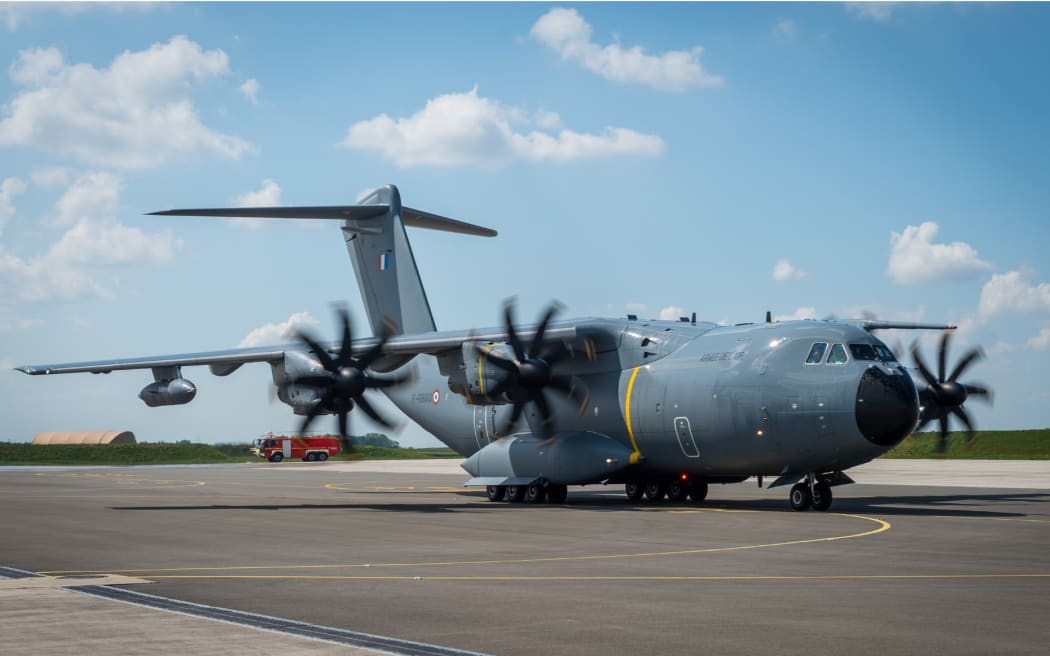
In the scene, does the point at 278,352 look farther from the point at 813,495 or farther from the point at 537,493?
the point at 813,495

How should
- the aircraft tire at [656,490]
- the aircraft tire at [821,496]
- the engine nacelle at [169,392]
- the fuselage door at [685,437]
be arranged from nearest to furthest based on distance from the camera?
the aircraft tire at [821,496], the fuselage door at [685,437], the aircraft tire at [656,490], the engine nacelle at [169,392]

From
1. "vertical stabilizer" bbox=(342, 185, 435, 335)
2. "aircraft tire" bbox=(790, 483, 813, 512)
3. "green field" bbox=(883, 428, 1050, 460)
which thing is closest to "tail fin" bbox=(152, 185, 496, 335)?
"vertical stabilizer" bbox=(342, 185, 435, 335)

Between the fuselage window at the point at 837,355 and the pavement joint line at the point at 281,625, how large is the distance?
15751 mm

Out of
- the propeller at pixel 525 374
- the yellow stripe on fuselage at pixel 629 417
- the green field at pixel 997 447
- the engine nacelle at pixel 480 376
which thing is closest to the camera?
the propeller at pixel 525 374

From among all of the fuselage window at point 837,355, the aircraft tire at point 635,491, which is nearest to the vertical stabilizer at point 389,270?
the aircraft tire at point 635,491

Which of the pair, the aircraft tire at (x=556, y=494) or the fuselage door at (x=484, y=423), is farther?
the fuselage door at (x=484, y=423)

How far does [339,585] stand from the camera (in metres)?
12.3

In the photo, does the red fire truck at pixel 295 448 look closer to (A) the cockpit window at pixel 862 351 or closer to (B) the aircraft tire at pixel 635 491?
(B) the aircraft tire at pixel 635 491

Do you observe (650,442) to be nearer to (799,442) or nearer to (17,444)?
(799,442)

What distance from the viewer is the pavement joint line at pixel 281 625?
844cm

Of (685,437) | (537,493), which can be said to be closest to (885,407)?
(685,437)

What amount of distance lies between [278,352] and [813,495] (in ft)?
44.2

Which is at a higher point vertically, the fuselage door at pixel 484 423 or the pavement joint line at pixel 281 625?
the fuselage door at pixel 484 423

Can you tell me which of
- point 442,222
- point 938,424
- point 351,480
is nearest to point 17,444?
point 351,480
